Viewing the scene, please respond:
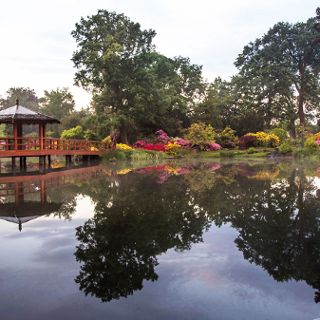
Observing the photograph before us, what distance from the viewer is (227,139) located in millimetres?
40938

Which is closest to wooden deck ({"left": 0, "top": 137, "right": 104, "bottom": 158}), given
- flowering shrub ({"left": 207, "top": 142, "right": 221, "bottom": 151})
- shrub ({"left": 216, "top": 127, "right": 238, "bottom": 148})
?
flowering shrub ({"left": 207, "top": 142, "right": 221, "bottom": 151})

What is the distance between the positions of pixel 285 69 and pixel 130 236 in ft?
135

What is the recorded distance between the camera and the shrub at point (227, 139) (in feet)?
133

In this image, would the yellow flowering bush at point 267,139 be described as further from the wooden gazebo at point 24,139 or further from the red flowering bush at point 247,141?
the wooden gazebo at point 24,139

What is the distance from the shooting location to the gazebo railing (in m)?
22.6

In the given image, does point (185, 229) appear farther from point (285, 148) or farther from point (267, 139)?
point (267, 139)

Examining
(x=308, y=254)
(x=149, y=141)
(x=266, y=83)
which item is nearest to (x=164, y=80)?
(x=149, y=141)

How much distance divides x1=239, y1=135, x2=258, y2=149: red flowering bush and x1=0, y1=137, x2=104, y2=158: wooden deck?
1594 centimetres

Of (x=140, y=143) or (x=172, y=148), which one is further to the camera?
(x=140, y=143)

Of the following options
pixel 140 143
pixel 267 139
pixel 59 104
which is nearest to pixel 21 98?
pixel 59 104

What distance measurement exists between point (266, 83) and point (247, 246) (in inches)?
1603

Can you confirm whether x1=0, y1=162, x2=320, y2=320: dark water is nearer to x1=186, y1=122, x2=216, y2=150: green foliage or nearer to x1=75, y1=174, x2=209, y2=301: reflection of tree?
x1=75, y1=174, x2=209, y2=301: reflection of tree

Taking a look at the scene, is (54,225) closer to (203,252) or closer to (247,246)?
(203,252)

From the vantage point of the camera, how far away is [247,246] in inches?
240
